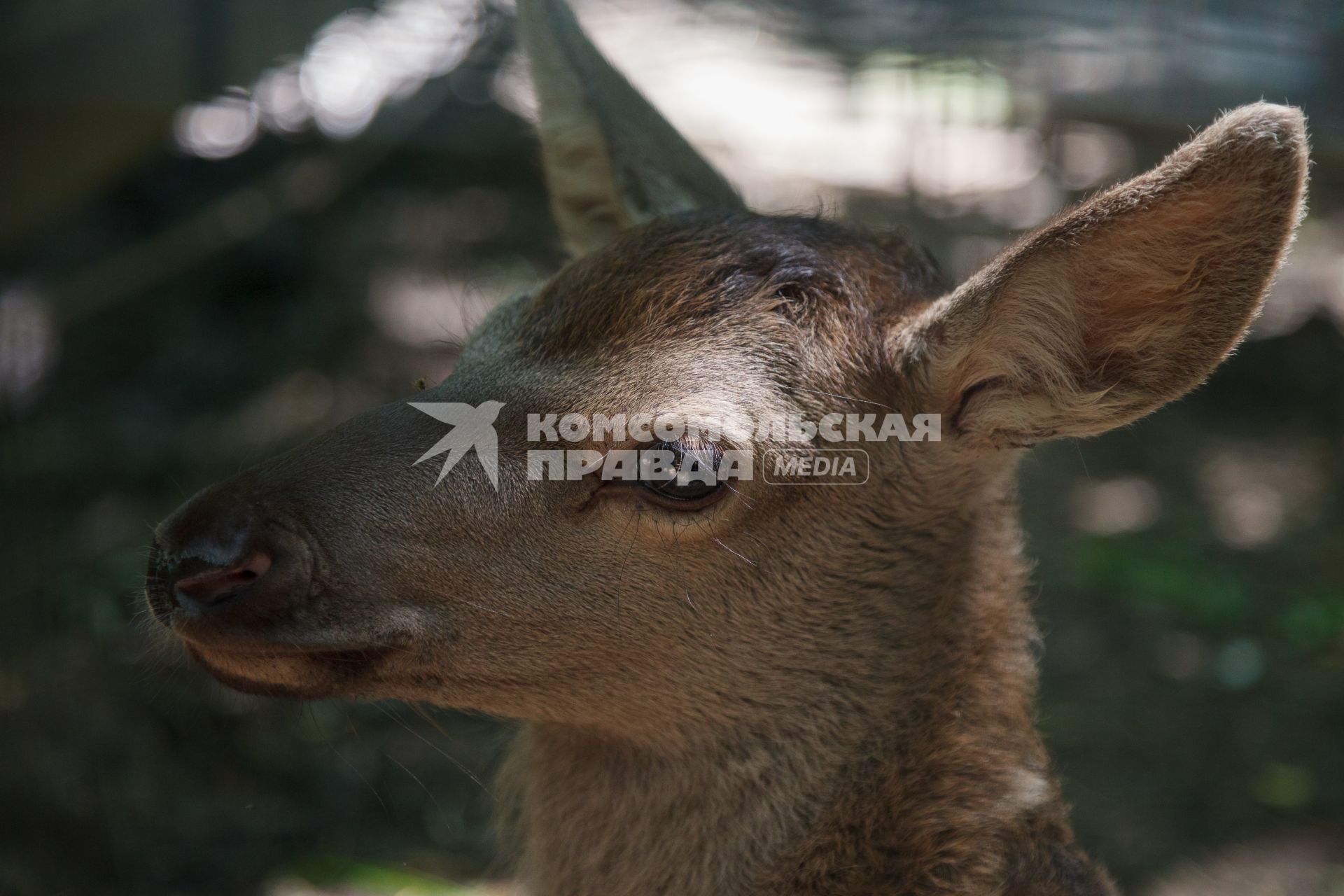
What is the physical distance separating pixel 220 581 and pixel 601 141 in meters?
2.03

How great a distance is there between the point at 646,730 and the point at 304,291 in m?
6.94

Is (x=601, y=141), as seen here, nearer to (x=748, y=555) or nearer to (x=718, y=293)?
(x=718, y=293)

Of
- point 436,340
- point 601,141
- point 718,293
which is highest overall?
point 601,141

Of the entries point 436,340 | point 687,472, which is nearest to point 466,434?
point 687,472

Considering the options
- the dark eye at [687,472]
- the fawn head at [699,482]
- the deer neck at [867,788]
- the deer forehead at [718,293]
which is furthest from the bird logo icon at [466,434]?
the deer neck at [867,788]

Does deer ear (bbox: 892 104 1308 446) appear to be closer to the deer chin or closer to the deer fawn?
the deer fawn

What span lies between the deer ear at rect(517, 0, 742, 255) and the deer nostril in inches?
71.7

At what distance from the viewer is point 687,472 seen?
9.71 ft

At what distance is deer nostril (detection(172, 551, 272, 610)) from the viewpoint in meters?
2.75

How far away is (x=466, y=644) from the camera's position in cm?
304

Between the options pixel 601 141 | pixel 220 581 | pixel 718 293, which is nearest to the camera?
pixel 220 581

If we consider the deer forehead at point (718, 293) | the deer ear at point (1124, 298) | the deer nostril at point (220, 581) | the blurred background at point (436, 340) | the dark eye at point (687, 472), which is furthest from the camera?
the blurred background at point (436, 340)

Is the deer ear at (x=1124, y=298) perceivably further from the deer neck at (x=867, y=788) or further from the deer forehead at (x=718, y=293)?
the deer neck at (x=867, y=788)

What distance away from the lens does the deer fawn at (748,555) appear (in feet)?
9.32
